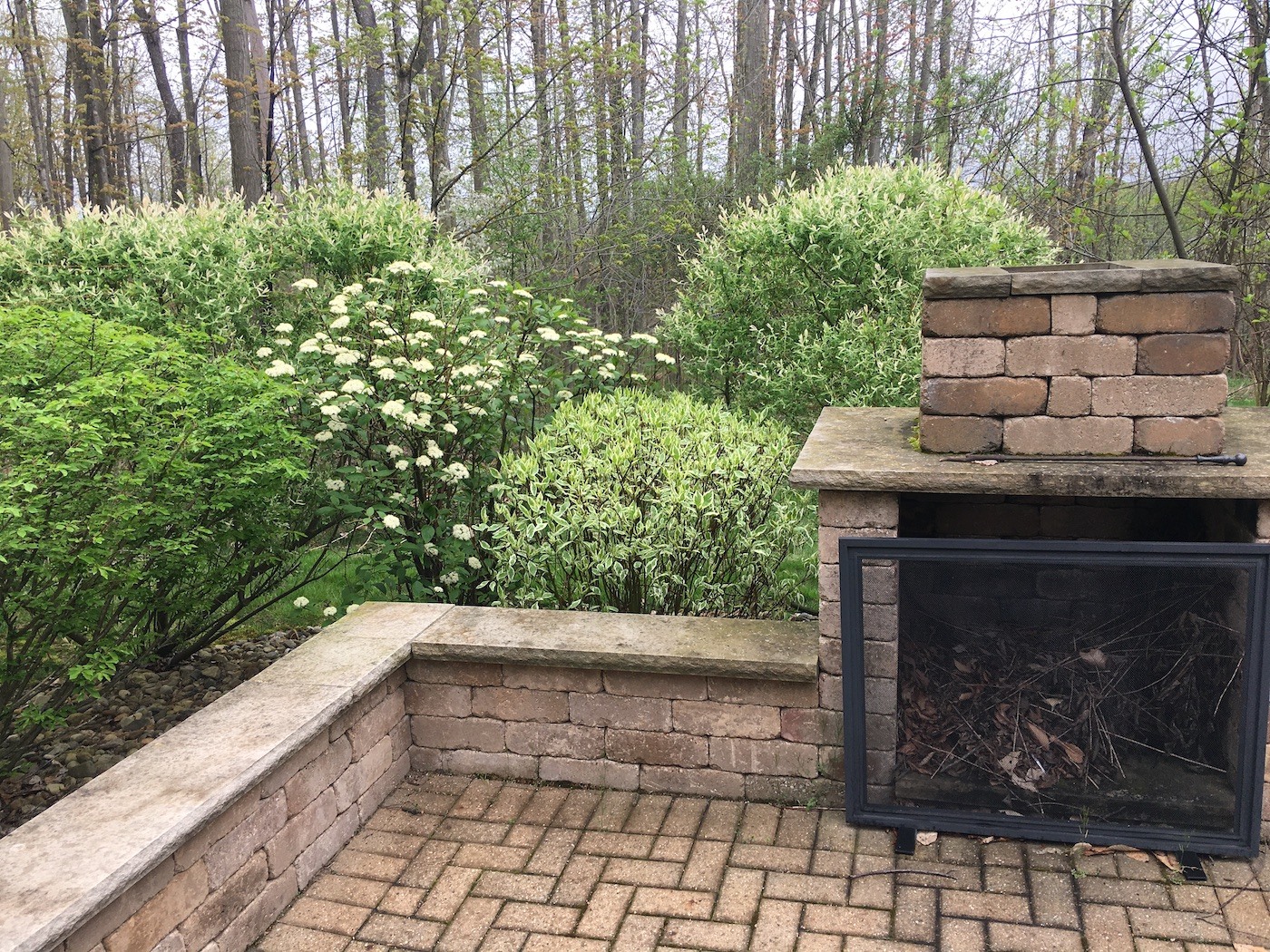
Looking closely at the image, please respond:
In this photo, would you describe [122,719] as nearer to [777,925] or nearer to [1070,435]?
[777,925]

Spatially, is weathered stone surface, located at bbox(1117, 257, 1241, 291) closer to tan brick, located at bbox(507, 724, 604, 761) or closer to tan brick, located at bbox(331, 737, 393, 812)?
tan brick, located at bbox(507, 724, 604, 761)

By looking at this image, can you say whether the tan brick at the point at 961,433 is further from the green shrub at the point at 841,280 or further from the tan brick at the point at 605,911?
the green shrub at the point at 841,280

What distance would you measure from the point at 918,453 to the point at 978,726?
0.89 metres

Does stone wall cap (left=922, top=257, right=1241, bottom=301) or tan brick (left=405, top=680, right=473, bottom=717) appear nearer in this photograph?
stone wall cap (left=922, top=257, right=1241, bottom=301)

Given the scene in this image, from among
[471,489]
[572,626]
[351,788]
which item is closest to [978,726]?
[572,626]

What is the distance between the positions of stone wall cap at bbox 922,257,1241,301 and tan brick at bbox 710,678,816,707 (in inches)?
54.5

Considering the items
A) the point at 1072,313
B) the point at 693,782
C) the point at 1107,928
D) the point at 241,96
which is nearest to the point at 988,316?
the point at 1072,313

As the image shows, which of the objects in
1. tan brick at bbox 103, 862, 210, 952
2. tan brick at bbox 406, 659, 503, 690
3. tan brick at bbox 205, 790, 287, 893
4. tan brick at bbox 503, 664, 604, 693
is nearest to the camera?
tan brick at bbox 103, 862, 210, 952

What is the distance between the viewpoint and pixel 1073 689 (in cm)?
284

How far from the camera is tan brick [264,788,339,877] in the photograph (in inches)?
111

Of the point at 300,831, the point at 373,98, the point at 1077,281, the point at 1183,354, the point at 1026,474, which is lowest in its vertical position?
the point at 300,831

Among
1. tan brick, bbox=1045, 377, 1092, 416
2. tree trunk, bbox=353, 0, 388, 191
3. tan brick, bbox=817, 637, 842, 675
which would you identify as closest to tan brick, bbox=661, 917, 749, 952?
tan brick, bbox=817, 637, 842, 675

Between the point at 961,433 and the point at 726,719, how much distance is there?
1285 mm

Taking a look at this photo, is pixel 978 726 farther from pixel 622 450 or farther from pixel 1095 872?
pixel 622 450
